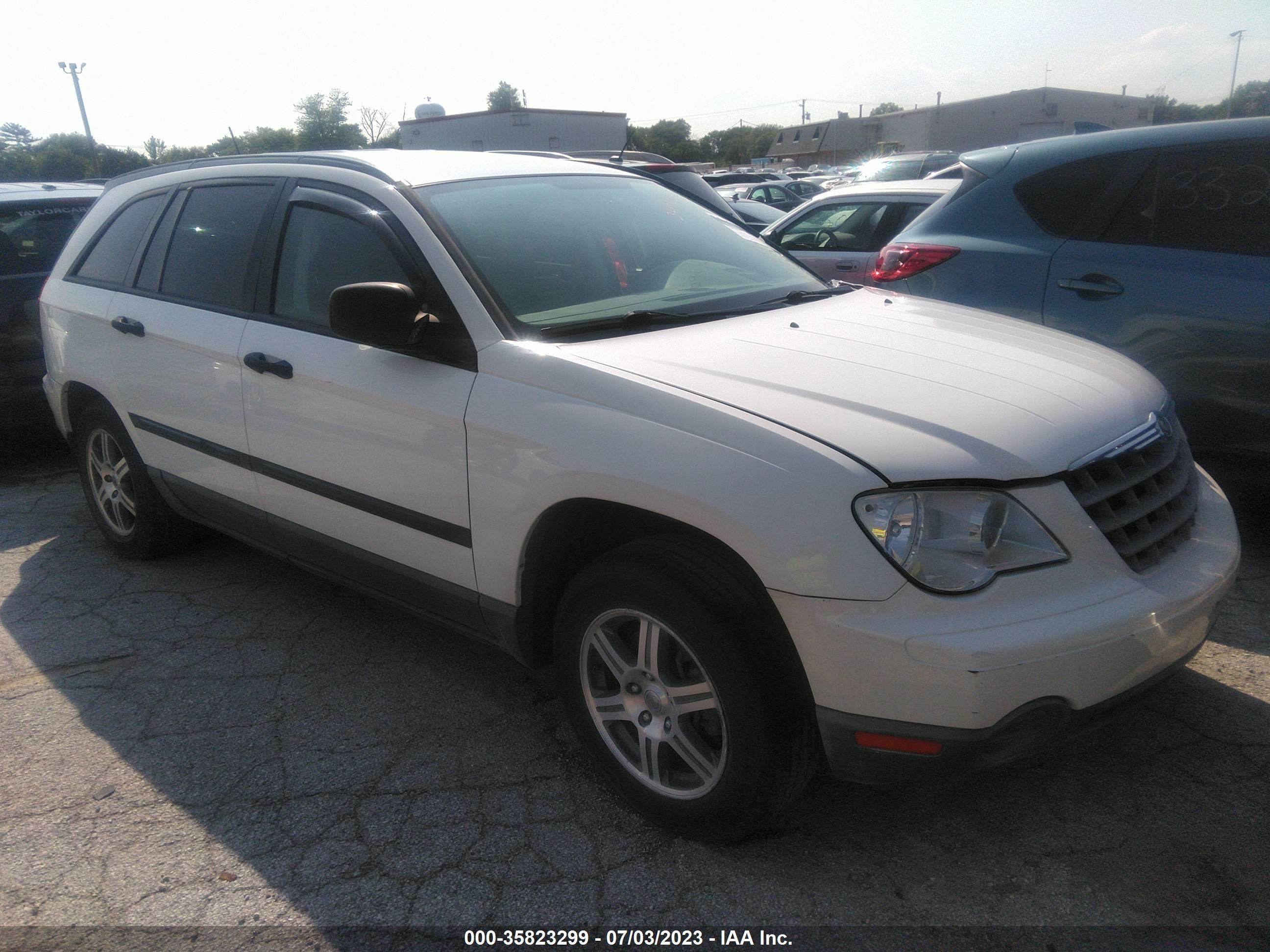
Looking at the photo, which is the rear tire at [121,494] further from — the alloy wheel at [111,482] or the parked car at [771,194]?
the parked car at [771,194]

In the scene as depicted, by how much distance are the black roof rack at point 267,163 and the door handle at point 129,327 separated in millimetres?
702

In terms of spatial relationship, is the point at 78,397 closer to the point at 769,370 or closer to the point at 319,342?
the point at 319,342

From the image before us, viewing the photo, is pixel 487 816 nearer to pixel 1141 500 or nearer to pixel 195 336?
pixel 1141 500

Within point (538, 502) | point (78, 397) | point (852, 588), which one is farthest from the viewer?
point (78, 397)

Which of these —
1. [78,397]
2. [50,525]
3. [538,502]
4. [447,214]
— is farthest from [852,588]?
[50,525]

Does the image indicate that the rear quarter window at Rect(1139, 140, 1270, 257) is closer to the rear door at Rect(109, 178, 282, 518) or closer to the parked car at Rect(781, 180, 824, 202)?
the rear door at Rect(109, 178, 282, 518)

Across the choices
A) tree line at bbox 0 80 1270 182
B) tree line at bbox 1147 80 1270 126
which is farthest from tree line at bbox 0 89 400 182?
tree line at bbox 1147 80 1270 126

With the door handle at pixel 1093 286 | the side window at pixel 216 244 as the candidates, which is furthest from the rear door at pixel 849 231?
the side window at pixel 216 244

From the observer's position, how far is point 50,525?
17.2ft

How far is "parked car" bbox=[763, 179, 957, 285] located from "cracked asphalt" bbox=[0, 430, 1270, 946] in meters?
4.31

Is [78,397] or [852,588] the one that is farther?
[78,397]

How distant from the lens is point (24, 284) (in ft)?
20.0

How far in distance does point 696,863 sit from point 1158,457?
156cm

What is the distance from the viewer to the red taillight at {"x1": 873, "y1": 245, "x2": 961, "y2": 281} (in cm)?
457
